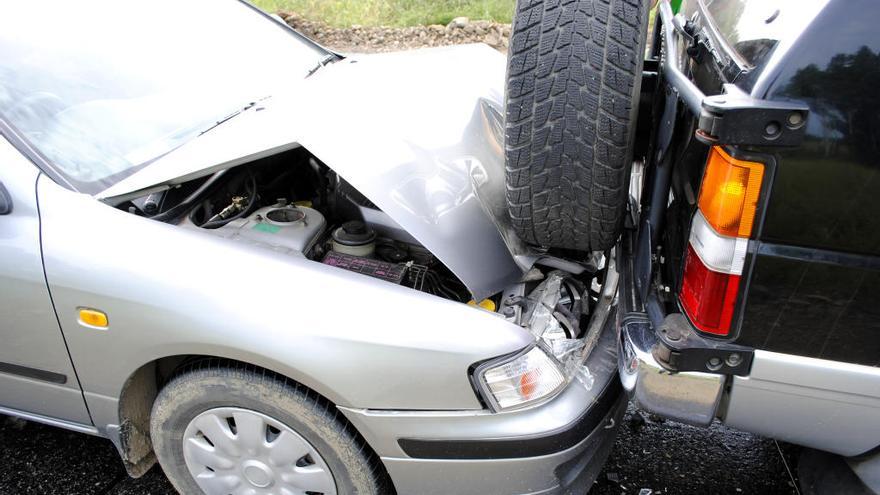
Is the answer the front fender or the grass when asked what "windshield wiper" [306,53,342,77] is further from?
the grass

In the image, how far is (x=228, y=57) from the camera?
8.67 ft

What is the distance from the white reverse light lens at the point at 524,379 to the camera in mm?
1636

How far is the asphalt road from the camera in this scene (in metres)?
2.25

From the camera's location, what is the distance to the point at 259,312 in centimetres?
165

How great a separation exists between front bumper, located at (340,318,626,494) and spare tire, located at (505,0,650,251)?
51cm

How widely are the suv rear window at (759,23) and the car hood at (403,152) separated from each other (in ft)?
2.71

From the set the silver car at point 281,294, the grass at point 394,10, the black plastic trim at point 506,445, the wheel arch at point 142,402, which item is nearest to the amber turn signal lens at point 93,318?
the silver car at point 281,294

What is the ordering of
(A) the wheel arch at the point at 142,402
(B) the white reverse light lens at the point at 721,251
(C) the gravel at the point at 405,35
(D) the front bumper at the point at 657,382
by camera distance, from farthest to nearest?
1. (C) the gravel at the point at 405,35
2. (A) the wheel arch at the point at 142,402
3. (D) the front bumper at the point at 657,382
4. (B) the white reverse light lens at the point at 721,251

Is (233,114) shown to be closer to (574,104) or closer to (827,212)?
(574,104)

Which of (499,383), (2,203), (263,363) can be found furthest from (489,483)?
(2,203)

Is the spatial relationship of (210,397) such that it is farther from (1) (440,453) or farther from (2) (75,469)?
(2) (75,469)

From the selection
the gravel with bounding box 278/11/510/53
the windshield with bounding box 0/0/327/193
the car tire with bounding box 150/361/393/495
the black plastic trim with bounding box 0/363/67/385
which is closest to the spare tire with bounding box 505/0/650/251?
the car tire with bounding box 150/361/393/495

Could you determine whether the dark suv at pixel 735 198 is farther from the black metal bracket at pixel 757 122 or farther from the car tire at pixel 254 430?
the car tire at pixel 254 430

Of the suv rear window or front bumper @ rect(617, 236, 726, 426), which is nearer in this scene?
the suv rear window
